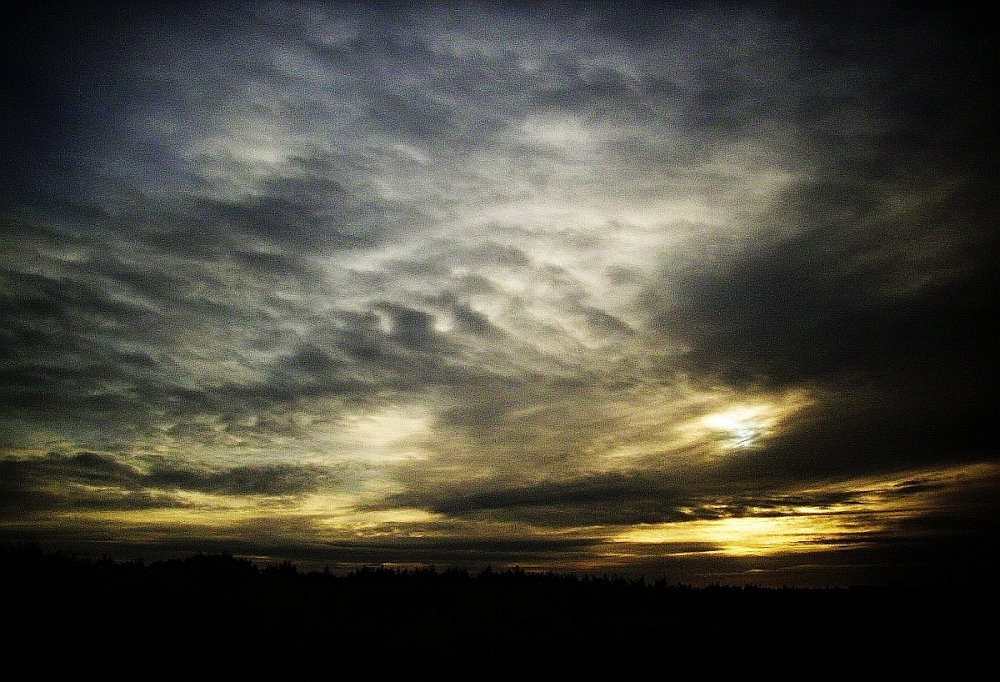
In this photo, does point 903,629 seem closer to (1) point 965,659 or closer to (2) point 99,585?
(1) point 965,659

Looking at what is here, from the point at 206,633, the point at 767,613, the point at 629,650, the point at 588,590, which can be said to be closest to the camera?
the point at 206,633

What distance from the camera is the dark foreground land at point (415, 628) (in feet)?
52.6

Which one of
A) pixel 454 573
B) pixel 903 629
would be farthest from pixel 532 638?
pixel 903 629

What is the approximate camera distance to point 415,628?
19.9m

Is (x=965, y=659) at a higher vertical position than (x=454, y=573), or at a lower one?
lower

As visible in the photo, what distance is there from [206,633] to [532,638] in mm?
10481

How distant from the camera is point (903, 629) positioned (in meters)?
25.0

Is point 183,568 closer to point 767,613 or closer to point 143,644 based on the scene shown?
point 143,644

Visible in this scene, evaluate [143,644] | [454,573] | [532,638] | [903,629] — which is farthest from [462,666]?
[903,629]

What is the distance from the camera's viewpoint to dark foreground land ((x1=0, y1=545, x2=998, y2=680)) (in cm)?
1605

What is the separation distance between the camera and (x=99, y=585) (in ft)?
68.6

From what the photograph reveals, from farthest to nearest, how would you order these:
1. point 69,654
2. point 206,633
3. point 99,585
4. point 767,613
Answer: point 767,613, point 99,585, point 206,633, point 69,654

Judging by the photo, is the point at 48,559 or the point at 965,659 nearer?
the point at 965,659

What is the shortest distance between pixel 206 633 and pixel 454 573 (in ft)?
45.8
